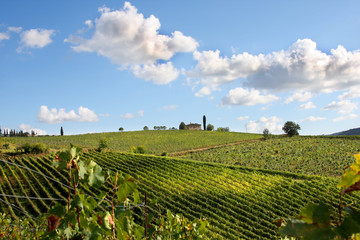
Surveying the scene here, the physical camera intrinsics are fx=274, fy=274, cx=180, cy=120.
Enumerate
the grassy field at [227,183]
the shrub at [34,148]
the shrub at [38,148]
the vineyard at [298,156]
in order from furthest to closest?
the shrub at [38,148] → the shrub at [34,148] → the vineyard at [298,156] → the grassy field at [227,183]

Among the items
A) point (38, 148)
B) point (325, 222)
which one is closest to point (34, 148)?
point (38, 148)

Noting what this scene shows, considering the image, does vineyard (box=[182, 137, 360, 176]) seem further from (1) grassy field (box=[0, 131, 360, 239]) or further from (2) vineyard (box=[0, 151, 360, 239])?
(2) vineyard (box=[0, 151, 360, 239])

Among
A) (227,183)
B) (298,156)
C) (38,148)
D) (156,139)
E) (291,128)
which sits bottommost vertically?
(227,183)

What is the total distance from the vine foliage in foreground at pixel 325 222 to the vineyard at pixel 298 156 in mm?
32789

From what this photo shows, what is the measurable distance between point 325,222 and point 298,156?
137 feet

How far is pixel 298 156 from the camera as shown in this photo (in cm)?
3866

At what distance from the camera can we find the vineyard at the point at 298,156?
107 feet

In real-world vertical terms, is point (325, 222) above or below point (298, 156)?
above

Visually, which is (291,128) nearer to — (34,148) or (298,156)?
(298,156)

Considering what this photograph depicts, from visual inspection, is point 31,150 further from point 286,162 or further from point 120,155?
point 286,162

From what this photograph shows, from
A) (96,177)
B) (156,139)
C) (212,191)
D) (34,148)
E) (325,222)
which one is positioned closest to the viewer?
(325,222)

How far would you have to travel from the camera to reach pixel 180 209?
19016mm

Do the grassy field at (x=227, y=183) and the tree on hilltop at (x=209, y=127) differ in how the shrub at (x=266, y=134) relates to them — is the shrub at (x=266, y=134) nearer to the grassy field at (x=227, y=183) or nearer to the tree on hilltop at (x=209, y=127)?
the grassy field at (x=227, y=183)

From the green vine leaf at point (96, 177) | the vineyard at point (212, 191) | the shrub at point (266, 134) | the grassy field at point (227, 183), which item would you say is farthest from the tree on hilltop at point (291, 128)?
the green vine leaf at point (96, 177)
